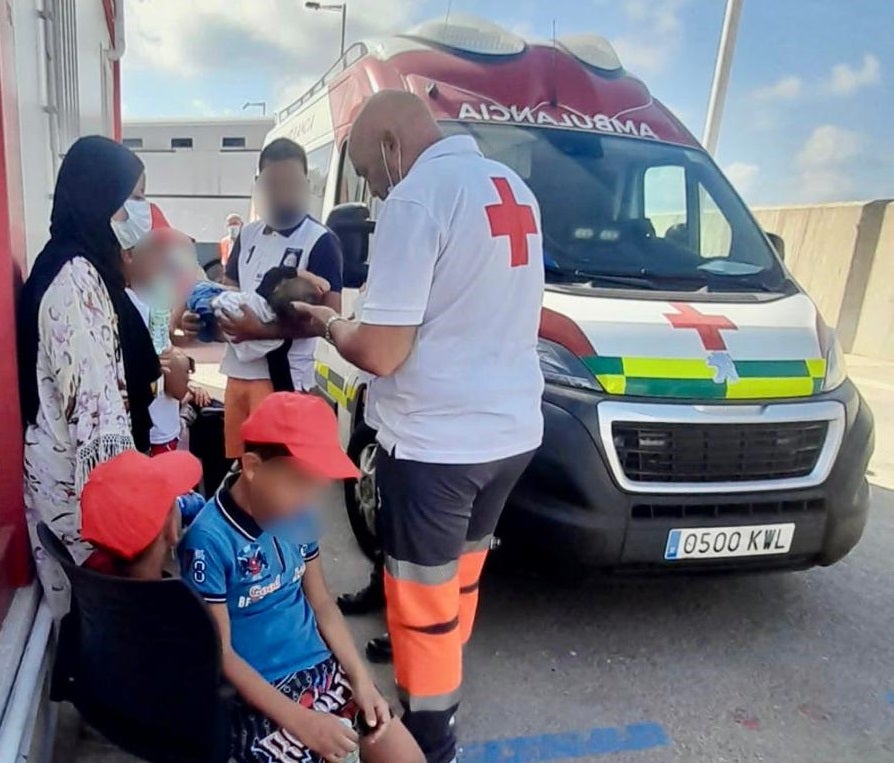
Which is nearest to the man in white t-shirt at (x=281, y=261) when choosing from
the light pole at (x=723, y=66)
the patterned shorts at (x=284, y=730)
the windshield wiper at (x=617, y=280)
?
the windshield wiper at (x=617, y=280)

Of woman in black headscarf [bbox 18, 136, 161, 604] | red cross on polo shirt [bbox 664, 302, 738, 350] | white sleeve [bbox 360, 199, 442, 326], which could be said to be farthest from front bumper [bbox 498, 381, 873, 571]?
woman in black headscarf [bbox 18, 136, 161, 604]

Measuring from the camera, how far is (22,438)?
6.07 ft

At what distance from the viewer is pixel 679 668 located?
9.44 feet

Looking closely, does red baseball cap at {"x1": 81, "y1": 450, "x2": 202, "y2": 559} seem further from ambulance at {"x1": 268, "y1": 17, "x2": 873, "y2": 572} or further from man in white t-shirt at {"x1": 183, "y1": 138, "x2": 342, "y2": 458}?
man in white t-shirt at {"x1": 183, "y1": 138, "x2": 342, "y2": 458}

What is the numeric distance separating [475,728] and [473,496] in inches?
36.5

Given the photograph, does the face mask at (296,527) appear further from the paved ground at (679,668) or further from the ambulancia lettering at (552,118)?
the ambulancia lettering at (552,118)

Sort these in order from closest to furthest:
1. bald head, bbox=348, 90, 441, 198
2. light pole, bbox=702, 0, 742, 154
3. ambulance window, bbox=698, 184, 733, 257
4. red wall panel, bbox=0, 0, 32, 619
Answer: red wall panel, bbox=0, 0, 32, 619, bald head, bbox=348, 90, 441, 198, ambulance window, bbox=698, 184, 733, 257, light pole, bbox=702, 0, 742, 154

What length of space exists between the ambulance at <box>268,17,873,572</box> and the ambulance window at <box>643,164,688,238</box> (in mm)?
11

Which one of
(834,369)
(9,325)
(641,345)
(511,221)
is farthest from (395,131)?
(834,369)

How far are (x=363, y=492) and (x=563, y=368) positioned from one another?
A: 1160 mm

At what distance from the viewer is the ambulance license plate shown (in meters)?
2.75

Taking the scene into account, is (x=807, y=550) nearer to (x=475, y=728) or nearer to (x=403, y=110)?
(x=475, y=728)

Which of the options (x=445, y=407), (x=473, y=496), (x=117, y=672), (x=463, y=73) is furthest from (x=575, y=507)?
(x=463, y=73)

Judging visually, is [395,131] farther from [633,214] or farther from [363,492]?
[633,214]
